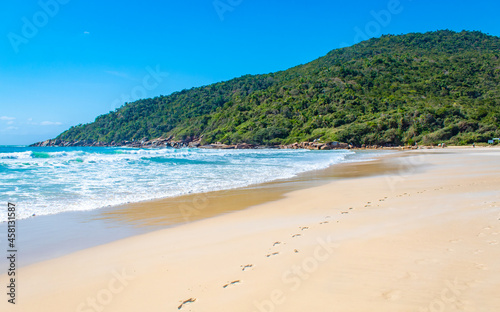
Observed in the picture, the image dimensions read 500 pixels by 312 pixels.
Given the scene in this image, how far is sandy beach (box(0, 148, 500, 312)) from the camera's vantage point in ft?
8.93

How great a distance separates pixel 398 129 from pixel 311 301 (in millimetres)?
64510

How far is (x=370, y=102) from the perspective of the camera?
77062mm

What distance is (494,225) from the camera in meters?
4.50

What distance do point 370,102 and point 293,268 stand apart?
267ft

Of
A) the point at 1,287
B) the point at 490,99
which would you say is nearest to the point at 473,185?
the point at 1,287

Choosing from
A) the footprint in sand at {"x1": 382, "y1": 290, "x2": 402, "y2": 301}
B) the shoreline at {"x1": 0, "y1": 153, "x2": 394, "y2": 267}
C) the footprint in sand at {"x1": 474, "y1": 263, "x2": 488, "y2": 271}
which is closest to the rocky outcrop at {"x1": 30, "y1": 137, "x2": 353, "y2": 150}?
the shoreline at {"x1": 0, "y1": 153, "x2": 394, "y2": 267}

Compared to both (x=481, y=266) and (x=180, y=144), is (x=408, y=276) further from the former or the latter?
(x=180, y=144)

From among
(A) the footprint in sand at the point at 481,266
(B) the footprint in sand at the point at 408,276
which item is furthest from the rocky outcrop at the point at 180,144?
(B) the footprint in sand at the point at 408,276

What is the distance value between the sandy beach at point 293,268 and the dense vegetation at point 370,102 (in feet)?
182

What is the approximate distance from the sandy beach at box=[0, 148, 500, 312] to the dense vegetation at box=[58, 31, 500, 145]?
182ft

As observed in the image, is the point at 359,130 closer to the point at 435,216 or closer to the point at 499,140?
the point at 499,140

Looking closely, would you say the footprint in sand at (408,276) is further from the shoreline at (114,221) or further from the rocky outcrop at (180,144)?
the rocky outcrop at (180,144)

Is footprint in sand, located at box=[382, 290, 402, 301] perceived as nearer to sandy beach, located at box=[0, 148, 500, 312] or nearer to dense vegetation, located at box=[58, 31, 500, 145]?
sandy beach, located at box=[0, 148, 500, 312]

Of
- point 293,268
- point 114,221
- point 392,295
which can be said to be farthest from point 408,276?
point 114,221
